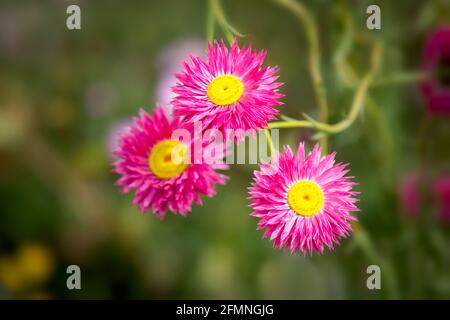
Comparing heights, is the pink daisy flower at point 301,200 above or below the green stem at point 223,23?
below

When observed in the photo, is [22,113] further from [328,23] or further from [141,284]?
[328,23]

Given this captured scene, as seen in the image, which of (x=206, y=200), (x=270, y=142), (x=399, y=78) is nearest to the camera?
(x=270, y=142)

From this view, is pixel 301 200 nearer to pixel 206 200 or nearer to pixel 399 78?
pixel 399 78

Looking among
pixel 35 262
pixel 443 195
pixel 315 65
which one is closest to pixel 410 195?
pixel 443 195

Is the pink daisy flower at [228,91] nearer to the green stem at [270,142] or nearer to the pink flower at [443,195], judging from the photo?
the green stem at [270,142]

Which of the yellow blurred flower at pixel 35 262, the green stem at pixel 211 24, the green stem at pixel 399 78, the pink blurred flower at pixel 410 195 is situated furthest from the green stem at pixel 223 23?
the yellow blurred flower at pixel 35 262
